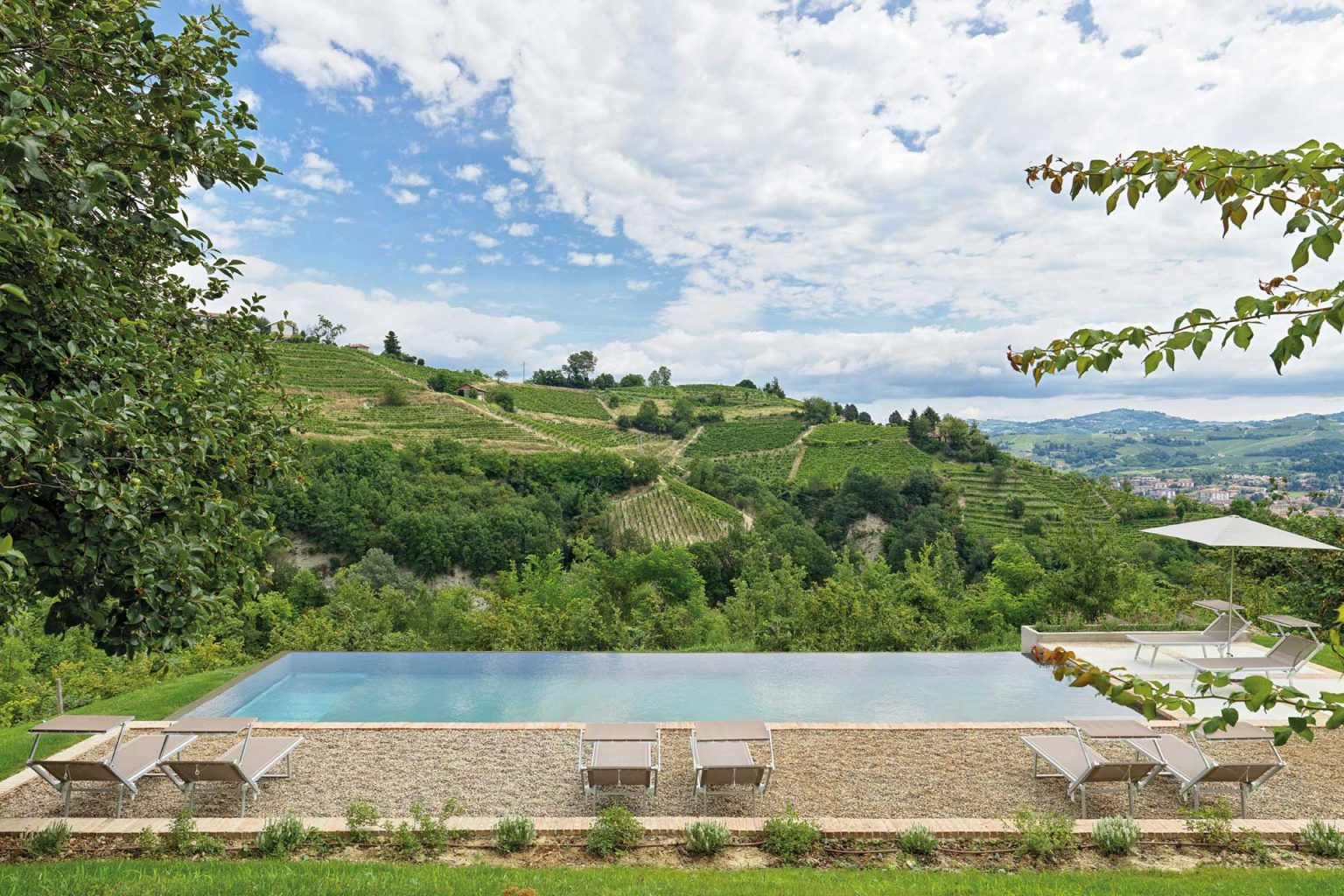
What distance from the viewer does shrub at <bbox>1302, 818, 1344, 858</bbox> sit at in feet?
15.7

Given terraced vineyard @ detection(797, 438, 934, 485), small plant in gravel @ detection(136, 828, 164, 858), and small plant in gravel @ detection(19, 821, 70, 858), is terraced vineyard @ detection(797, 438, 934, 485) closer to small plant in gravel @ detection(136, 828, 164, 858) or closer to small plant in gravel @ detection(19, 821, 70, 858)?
small plant in gravel @ detection(136, 828, 164, 858)

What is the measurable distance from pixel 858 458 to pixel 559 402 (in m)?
30.4

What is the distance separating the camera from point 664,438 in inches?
2525

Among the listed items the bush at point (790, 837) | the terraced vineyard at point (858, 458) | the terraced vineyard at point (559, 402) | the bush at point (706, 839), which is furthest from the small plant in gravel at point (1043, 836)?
the terraced vineyard at point (559, 402)

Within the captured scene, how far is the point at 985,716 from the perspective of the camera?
8.48 m

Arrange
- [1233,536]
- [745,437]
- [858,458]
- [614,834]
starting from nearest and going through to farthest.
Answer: [614,834], [1233,536], [858,458], [745,437]

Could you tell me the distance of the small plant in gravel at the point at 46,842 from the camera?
15.8ft

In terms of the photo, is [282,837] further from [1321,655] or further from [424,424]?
[424,424]

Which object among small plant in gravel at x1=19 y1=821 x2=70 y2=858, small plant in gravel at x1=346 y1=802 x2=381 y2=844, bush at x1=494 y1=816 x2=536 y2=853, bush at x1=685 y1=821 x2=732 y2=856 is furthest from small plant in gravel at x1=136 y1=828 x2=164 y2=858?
bush at x1=685 y1=821 x2=732 y2=856

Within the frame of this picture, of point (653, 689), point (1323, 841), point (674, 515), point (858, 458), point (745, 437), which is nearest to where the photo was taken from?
point (1323, 841)

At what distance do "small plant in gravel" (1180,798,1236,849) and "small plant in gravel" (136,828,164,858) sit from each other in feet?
23.6

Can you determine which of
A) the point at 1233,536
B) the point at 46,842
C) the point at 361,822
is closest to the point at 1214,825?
the point at 1233,536

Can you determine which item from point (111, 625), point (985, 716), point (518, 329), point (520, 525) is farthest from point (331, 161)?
point (520, 525)

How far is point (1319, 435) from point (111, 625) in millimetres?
77575
